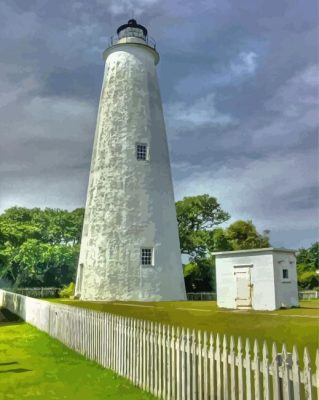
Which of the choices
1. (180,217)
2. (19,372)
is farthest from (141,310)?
(180,217)

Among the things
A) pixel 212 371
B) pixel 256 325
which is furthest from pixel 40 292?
pixel 212 371

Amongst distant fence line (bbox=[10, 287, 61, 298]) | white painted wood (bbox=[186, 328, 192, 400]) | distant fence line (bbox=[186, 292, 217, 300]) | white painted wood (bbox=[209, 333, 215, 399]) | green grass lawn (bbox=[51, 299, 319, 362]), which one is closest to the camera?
white painted wood (bbox=[209, 333, 215, 399])

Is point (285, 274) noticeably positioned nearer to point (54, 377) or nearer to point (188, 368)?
point (54, 377)

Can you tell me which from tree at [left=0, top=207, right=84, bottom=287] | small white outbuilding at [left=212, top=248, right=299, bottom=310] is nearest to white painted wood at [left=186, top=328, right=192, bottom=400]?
small white outbuilding at [left=212, top=248, right=299, bottom=310]

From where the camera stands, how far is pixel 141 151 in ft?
83.4

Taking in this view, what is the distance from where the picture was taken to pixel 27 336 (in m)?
14.3

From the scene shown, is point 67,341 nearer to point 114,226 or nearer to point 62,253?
point 114,226

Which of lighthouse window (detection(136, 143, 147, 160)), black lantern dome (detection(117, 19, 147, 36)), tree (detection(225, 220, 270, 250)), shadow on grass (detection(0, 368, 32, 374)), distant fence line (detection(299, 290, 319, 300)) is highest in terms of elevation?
black lantern dome (detection(117, 19, 147, 36))

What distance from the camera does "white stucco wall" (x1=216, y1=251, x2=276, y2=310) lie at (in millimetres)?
19250

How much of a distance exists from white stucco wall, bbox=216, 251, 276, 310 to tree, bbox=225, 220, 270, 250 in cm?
1594

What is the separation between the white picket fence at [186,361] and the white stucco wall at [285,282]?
36.9 ft

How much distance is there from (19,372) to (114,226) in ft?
51.7

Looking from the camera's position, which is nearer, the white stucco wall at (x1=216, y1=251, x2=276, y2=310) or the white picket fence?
the white picket fence

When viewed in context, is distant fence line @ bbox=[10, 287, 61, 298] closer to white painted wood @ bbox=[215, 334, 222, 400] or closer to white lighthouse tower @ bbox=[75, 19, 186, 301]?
white lighthouse tower @ bbox=[75, 19, 186, 301]
